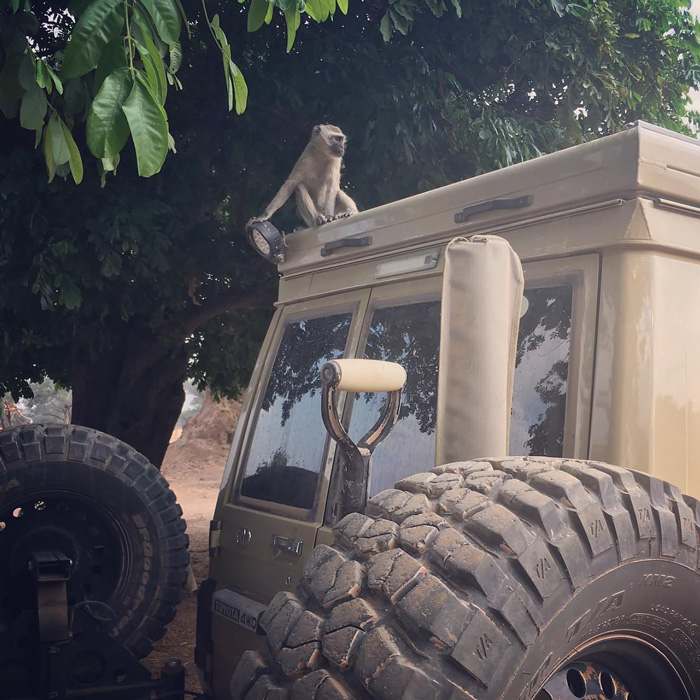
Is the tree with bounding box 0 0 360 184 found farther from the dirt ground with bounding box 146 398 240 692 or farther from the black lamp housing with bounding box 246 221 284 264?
the dirt ground with bounding box 146 398 240 692

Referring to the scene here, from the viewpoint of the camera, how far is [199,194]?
22.0ft

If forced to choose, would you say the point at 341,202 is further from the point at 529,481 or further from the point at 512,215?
the point at 529,481

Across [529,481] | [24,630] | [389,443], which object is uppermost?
[389,443]

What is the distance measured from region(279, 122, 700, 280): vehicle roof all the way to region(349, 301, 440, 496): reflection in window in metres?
0.27

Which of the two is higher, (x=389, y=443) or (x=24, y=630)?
(x=389, y=443)

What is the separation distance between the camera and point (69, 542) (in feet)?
9.93

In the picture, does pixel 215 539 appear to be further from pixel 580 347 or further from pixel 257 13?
pixel 257 13

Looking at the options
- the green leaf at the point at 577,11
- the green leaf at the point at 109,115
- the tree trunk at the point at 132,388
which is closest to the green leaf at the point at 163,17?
the green leaf at the point at 109,115

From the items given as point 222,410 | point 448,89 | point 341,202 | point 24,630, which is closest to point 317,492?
point 24,630

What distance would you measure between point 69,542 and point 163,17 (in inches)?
72.1

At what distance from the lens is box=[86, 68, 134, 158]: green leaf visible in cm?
204

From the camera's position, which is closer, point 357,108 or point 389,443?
point 389,443

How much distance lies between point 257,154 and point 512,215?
448cm

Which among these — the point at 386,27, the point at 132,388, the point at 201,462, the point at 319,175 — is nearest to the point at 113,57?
the point at 319,175
